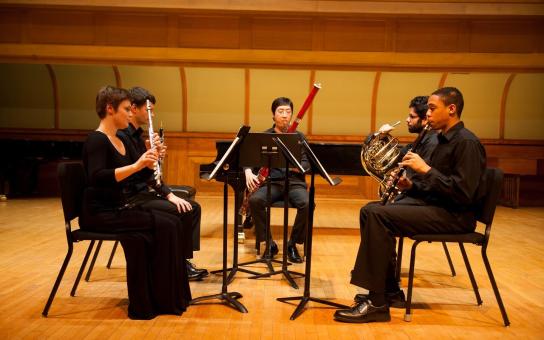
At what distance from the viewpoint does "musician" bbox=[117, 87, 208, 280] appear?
373 cm

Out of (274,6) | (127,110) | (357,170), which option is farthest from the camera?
(274,6)

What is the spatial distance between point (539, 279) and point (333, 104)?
5.12 metres

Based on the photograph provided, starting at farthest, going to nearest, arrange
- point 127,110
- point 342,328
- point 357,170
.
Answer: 1. point 357,170
2. point 127,110
3. point 342,328

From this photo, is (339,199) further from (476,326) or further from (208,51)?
(476,326)

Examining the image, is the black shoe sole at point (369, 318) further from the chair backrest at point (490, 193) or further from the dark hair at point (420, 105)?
the dark hair at point (420, 105)

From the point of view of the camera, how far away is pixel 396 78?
28.3ft

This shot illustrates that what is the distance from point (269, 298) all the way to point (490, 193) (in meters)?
1.55

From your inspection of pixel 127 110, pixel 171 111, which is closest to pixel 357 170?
pixel 127 110

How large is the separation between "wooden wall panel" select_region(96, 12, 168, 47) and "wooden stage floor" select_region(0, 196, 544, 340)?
110 inches

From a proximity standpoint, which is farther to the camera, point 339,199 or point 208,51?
point 339,199

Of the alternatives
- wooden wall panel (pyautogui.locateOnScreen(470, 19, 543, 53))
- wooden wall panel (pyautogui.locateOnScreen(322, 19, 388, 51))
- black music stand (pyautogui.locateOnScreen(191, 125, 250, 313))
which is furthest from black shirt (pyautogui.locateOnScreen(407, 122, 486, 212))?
wooden wall panel (pyautogui.locateOnScreen(470, 19, 543, 53))

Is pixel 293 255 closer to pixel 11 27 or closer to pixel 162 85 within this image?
Result: pixel 162 85

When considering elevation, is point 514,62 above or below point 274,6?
below

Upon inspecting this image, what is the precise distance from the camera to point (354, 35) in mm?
7109
